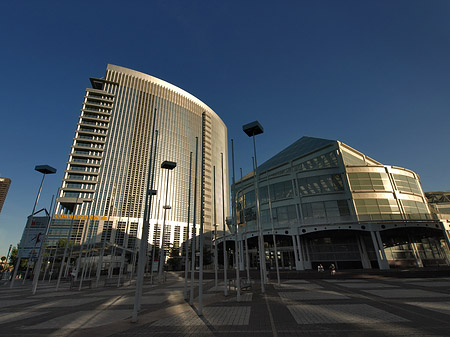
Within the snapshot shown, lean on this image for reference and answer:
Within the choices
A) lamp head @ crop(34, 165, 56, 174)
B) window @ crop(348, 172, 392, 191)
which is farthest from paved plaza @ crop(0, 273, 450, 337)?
window @ crop(348, 172, 392, 191)

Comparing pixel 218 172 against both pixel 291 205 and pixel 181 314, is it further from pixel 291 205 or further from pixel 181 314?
pixel 181 314

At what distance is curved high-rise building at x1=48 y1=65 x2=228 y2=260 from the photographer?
77312mm

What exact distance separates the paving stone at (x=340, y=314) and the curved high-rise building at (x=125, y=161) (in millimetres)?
62232

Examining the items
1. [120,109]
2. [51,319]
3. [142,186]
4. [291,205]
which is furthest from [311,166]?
[120,109]

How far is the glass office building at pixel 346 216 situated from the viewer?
32250mm

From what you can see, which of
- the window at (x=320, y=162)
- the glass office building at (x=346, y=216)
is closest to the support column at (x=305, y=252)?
the glass office building at (x=346, y=216)

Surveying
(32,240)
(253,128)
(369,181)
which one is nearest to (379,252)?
(369,181)

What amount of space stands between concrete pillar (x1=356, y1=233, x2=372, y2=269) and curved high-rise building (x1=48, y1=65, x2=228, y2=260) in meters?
49.0

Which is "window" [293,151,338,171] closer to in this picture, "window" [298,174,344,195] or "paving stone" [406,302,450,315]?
"window" [298,174,344,195]

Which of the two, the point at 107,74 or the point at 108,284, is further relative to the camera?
the point at 107,74

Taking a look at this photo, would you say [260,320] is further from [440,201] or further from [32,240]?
[440,201]

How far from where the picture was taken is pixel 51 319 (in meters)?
9.88

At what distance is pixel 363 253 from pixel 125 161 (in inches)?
3253

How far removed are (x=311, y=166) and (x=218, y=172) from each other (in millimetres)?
93601
